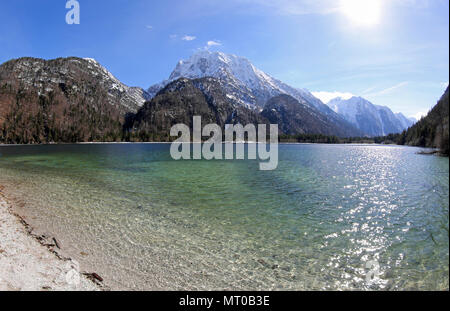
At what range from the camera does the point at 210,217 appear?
55.7 ft

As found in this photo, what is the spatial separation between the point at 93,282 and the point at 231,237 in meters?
7.54

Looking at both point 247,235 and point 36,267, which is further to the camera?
point 247,235

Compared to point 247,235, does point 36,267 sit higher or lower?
higher

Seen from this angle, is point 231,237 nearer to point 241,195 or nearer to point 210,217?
point 210,217

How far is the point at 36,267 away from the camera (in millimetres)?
9492

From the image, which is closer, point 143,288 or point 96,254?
point 143,288

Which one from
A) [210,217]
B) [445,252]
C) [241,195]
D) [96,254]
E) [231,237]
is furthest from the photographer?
[241,195]

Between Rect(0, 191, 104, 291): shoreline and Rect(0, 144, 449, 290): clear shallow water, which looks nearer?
Rect(0, 191, 104, 291): shoreline

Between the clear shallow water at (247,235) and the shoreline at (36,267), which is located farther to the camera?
the clear shallow water at (247,235)

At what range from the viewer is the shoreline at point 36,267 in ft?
27.1

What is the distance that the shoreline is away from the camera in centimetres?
826
